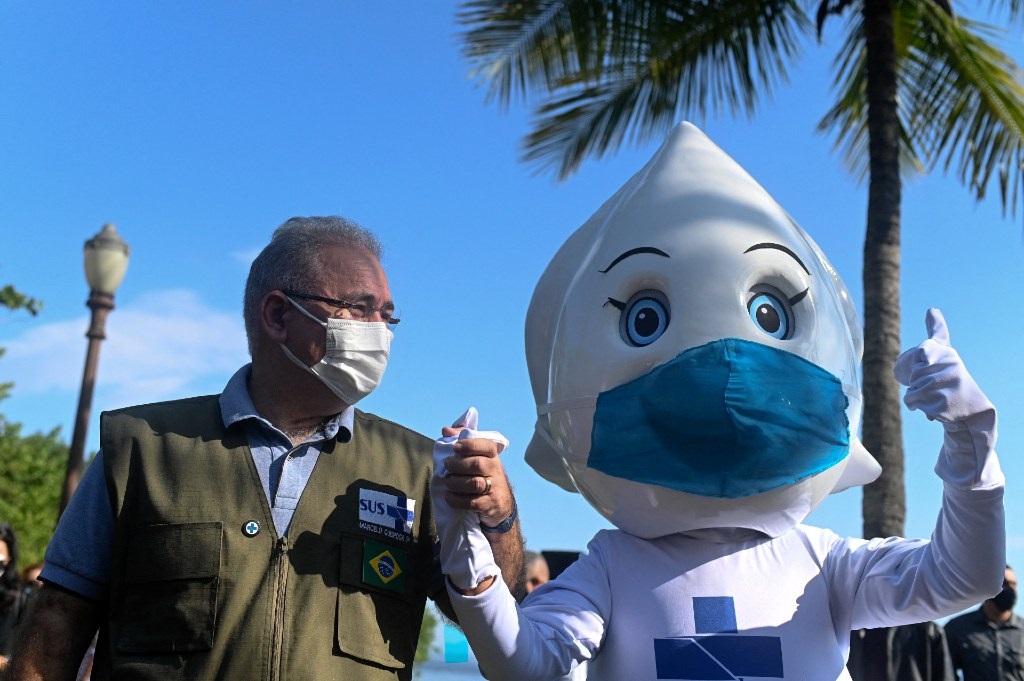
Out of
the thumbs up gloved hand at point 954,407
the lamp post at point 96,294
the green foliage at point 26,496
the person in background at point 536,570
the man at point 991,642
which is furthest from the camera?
the green foliage at point 26,496

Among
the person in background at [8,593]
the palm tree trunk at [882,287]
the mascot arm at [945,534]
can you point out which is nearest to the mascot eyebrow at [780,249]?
the mascot arm at [945,534]

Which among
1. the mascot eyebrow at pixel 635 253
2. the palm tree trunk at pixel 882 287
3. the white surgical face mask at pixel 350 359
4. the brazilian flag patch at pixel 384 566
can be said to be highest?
the palm tree trunk at pixel 882 287

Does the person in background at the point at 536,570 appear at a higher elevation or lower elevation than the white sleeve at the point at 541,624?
higher

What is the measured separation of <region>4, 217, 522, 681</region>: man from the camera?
8.02 feet

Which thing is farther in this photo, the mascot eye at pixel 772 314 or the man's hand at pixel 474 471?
the mascot eye at pixel 772 314

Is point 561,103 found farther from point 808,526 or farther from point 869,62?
point 808,526

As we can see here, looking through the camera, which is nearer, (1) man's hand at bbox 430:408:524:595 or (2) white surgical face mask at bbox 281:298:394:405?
(1) man's hand at bbox 430:408:524:595

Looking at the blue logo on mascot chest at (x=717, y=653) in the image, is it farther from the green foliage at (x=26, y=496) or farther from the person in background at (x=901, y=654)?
the green foliage at (x=26, y=496)

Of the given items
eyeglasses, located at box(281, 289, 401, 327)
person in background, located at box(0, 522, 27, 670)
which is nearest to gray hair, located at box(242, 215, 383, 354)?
eyeglasses, located at box(281, 289, 401, 327)

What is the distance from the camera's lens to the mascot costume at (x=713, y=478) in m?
2.43

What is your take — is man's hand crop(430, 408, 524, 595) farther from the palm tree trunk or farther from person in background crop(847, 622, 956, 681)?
the palm tree trunk

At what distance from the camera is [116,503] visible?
2.56 m

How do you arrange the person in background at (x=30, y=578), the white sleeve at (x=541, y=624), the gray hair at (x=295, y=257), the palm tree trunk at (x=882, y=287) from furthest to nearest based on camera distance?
the palm tree trunk at (x=882, y=287) → the person in background at (x=30, y=578) → the gray hair at (x=295, y=257) → the white sleeve at (x=541, y=624)

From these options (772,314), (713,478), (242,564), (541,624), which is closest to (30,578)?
(242,564)
